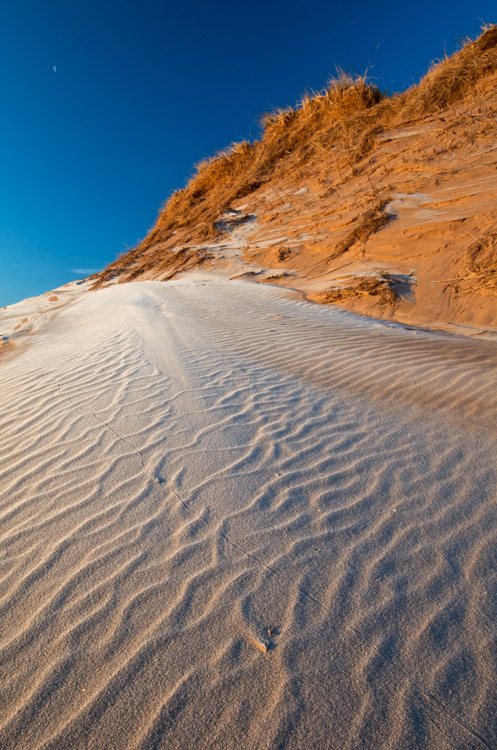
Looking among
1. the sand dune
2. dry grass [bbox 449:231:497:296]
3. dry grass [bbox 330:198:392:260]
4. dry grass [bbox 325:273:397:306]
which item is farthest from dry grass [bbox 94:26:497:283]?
Answer: the sand dune

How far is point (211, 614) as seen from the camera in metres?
1.74

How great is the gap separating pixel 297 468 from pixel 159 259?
15417 mm

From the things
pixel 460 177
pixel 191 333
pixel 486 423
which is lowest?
pixel 486 423

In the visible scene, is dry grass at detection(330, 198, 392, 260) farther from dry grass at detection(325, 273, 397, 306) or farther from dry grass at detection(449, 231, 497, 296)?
dry grass at detection(449, 231, 497, 296)

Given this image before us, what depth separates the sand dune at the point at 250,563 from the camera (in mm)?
1398

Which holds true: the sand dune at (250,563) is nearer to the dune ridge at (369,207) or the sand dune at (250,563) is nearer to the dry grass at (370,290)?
the dry grass at (370,290)

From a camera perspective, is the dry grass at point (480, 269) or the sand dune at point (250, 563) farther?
the dry grass at point (480, 269)

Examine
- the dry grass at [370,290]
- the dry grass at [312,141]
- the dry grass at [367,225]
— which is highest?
the dry grass at [312,141]

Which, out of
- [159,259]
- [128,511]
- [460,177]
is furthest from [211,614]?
[159,259]

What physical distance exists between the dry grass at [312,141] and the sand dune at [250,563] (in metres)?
8.67

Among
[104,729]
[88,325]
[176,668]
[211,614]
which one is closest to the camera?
[104,729]

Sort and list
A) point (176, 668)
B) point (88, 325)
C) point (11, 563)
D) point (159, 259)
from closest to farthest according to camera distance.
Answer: point (176, 668) < point (11, 563) < point (88, 325) < point (159, 259)

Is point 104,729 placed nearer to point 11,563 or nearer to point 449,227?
point 11,563

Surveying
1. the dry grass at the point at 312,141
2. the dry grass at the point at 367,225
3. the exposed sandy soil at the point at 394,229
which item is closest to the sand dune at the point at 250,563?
the exposed sandy soil at the point at 394,229
